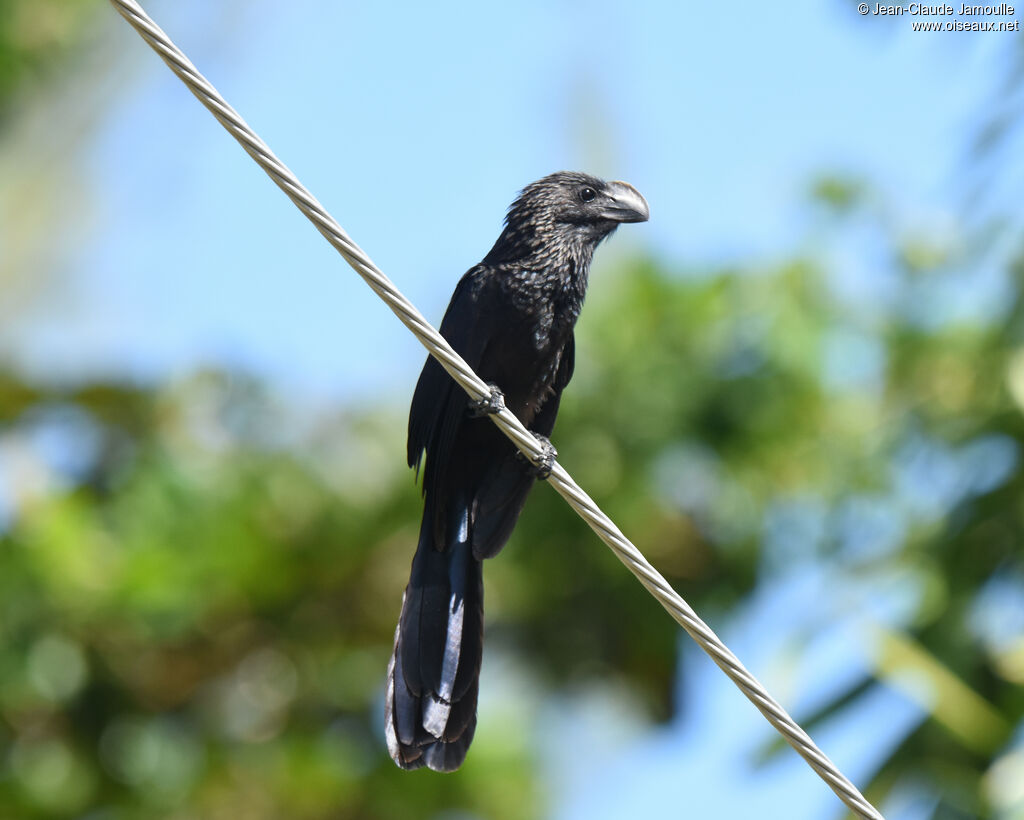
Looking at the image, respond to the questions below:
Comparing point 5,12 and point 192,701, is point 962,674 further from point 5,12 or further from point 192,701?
point 5,12

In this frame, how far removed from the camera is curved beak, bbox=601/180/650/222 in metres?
3.64

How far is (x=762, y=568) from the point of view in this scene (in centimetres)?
670

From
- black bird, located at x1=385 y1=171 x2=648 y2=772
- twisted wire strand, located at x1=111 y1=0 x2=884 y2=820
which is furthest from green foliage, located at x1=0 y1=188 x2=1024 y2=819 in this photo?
twisted wire strand, located at x1=111 y1=0 x2=884 y2=820

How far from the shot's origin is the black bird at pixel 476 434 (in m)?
3.23

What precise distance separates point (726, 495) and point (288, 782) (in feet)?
10.2

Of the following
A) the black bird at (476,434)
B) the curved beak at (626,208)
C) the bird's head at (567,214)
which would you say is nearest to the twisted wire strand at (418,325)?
the black bird at (476,434)

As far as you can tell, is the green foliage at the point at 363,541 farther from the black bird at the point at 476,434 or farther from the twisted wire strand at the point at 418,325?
the twisted wire strand at the point at 418,325

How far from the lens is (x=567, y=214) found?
357 centimetres

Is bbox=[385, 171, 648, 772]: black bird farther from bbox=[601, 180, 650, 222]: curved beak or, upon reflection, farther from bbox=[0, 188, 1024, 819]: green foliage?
bbox=[0, 188, 1024, 819]: green foliage

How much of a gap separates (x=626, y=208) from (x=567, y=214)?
20cm

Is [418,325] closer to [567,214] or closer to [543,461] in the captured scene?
[543,461]

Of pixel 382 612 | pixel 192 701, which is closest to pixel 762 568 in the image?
pixel 382 612

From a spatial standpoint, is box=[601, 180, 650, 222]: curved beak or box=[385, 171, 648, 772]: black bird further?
box=[601, 180, 650, 222]: curved beak

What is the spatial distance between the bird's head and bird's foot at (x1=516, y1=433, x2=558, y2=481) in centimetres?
58
